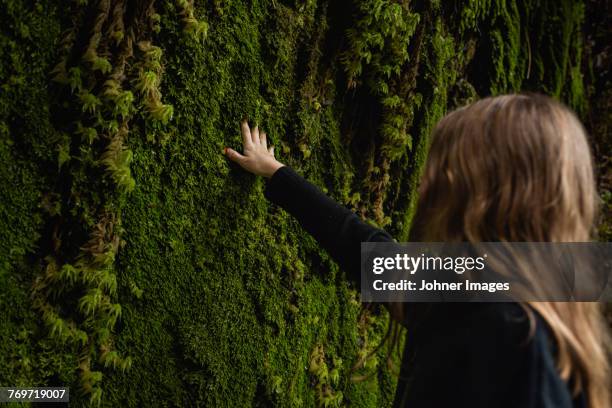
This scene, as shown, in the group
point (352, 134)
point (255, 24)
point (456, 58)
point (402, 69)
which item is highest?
point (456, 58)

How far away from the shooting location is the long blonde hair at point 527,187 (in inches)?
60.0

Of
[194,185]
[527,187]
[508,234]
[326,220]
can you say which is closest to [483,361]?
[508,234]

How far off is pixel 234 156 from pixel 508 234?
54.3 inches

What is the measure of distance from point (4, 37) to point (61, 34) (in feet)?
0.64

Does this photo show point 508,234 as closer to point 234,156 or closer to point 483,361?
point 483,361

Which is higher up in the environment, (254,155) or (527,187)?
(254,155)

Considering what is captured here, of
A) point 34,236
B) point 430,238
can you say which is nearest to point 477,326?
point 430,238

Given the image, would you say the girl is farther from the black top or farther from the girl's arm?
the girl's arm

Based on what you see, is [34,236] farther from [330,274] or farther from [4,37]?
[330,274]

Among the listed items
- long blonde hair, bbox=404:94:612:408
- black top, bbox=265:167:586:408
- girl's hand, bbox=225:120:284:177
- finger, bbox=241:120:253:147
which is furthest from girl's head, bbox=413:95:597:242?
finger, bbox=241:120:253:147

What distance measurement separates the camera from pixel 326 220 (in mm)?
2309

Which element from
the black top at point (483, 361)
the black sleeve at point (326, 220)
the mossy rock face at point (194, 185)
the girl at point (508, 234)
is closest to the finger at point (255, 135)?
the mossy rock face at point (194, 185)

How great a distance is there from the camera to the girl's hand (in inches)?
100

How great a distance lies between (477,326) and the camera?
1.45 metres
